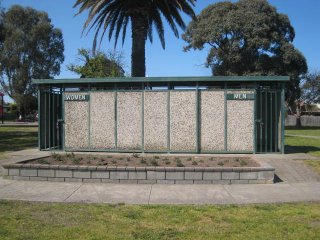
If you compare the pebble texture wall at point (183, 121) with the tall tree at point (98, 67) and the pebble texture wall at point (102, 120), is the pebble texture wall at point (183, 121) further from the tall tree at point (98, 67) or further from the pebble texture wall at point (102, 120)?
the tall tree at point (98, 67)

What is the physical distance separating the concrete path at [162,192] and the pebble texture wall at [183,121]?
4.71 meters

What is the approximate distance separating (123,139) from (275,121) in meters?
5.27

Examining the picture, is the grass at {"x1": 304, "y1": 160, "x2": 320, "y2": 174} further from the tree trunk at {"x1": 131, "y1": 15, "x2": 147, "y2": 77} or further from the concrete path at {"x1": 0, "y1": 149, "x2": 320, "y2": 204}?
the tree trunk at {"x1": 131, "y1": 15, "x2": 147, "y2": 77}

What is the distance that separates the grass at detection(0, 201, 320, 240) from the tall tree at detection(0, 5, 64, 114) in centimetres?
5541

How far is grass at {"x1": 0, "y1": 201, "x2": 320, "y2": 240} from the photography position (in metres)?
6.05

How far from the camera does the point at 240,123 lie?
48.7 feet

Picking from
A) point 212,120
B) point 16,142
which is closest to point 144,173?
point 212,120

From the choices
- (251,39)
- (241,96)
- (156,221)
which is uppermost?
(251,39)

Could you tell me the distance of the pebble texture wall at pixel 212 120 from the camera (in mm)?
14867

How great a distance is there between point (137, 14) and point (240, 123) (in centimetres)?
880

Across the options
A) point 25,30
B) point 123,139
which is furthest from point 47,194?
point 25,30

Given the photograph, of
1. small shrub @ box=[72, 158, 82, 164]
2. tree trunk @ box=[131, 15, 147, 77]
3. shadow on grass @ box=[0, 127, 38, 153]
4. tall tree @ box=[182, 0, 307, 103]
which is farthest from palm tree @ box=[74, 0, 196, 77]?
tall tree @ box=[182, 0, 307, 103]

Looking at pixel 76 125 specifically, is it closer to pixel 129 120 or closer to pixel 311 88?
pixel 129 120

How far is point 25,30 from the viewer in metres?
60.6
